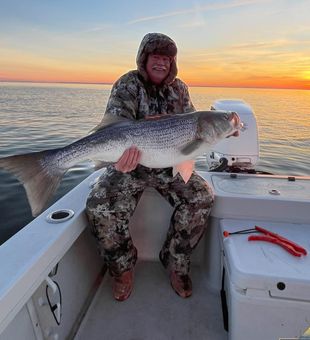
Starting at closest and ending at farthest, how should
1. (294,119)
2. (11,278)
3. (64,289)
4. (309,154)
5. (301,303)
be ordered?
(11,278), (301,303), (64,289), (309,154), (294,119)

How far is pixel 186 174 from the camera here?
2.81 meters

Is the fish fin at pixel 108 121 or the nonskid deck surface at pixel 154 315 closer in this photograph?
the nonskid deck surface at pixel 154 315

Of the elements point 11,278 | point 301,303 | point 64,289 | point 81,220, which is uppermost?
point 11,278

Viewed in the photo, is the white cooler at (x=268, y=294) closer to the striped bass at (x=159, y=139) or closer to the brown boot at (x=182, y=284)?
the brown boot at (x=182, y=284)

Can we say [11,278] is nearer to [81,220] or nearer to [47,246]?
[47,246]

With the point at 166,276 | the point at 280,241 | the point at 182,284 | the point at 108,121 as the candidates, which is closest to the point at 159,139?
the point at 108,121

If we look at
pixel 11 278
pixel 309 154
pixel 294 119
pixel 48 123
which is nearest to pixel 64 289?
pixel 11 278

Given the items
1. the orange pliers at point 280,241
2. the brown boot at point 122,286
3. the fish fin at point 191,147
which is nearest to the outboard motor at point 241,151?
the fish fin at point 191,147

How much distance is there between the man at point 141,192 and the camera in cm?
279

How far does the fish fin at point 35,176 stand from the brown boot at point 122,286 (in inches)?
41.4

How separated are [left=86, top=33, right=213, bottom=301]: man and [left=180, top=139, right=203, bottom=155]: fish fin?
37 centimetres

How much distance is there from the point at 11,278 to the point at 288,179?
286 cm

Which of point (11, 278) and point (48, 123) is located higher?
point (11, 278)

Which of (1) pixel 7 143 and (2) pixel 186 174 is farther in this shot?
(1) pixel 7 143
